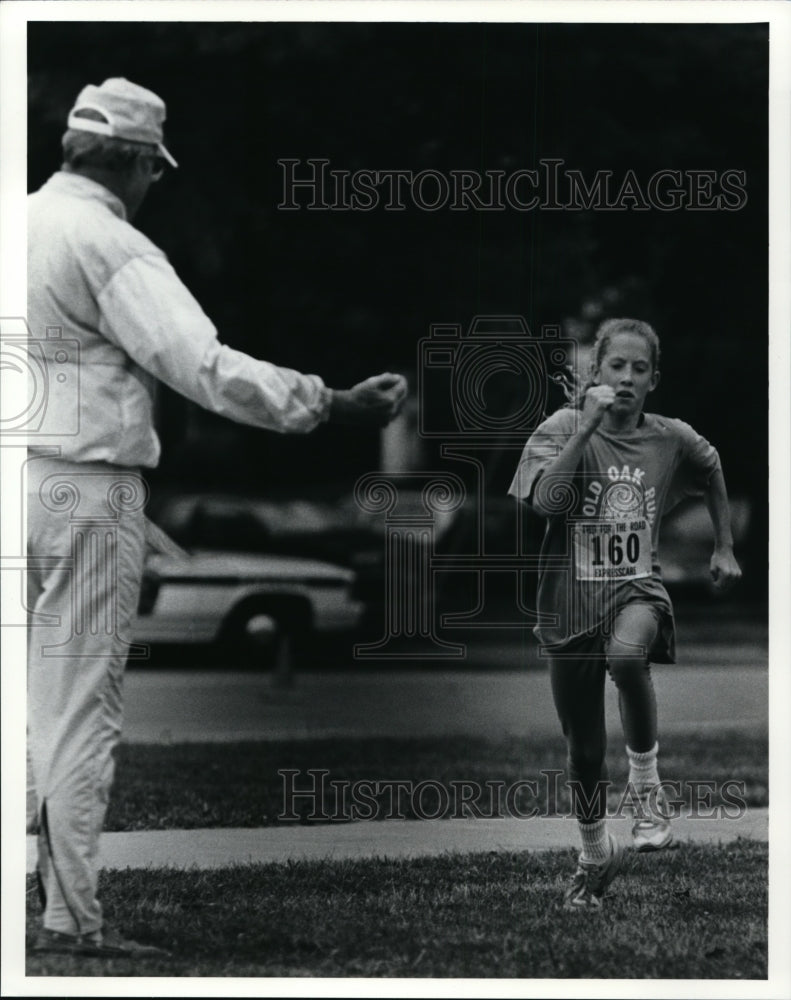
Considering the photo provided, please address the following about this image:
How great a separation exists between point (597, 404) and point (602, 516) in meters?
0.34

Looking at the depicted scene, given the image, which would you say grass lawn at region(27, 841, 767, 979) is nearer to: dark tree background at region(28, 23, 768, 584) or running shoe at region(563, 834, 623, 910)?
running shoe at region(563, 834, 623, 910)

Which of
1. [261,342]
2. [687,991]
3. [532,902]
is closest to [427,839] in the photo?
[532,902]

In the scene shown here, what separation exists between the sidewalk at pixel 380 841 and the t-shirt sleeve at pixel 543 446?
1.10 metres

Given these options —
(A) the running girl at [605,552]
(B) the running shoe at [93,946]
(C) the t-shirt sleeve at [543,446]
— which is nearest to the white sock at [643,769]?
(A) the running girl at [605,552]

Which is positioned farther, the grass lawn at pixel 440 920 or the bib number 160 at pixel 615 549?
the bib number 160 at pixel 615 549

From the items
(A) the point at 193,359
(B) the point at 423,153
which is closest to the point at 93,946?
(A) the point at 193,359

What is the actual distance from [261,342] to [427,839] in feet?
5.46

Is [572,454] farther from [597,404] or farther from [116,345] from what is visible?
[116,345]

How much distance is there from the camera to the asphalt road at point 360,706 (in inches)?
336

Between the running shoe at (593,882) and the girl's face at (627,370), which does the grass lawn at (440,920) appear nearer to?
the running shoe at (593,882)

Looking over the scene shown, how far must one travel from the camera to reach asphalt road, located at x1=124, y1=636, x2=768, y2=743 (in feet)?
28.0

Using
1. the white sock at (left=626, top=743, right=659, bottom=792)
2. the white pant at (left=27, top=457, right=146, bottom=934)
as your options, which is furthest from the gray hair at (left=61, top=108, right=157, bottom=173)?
the white sock at (left=626, top=743, right=659, bottom=792)

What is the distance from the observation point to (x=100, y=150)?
210 inches

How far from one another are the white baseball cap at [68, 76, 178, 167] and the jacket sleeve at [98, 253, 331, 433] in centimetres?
37
